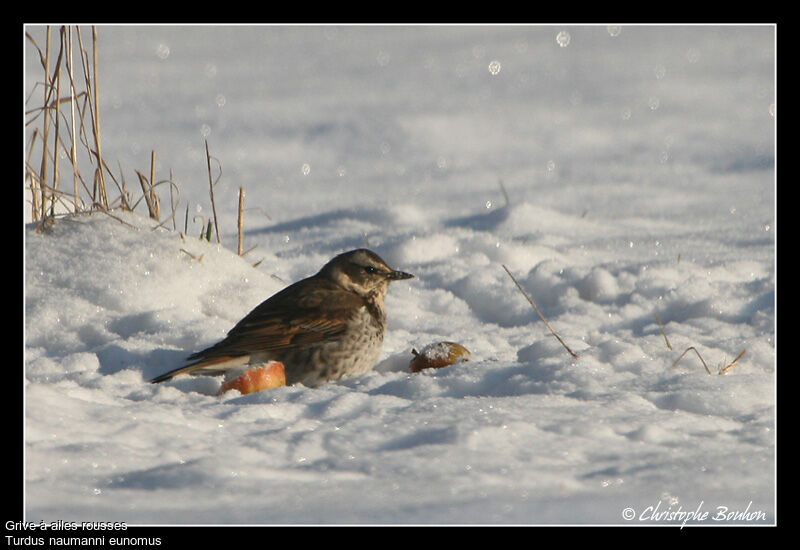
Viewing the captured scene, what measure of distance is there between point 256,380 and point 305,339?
1.84ft

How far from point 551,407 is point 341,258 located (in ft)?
6.23

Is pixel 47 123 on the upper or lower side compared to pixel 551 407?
upper

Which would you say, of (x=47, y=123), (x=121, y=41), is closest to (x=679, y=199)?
(x=47, y=123)

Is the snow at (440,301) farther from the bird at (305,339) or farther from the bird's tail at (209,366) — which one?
the bird at (305,339)

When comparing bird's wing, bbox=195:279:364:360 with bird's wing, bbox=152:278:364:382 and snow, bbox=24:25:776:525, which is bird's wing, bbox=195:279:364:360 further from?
snow, bbox=24:25:776:525

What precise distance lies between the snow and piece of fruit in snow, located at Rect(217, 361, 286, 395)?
0.34 ft

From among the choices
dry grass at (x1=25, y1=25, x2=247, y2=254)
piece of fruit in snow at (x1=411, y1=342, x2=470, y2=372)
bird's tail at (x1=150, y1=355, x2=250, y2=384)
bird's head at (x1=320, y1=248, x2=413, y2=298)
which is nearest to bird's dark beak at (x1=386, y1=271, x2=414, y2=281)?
bird's head at (x1=320, y1=248, x2=413, y2=298)

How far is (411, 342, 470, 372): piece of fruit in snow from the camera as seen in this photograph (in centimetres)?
438

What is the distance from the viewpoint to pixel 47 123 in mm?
5676

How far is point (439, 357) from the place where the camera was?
438 cm

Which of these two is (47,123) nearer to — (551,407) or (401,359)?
(401,359)

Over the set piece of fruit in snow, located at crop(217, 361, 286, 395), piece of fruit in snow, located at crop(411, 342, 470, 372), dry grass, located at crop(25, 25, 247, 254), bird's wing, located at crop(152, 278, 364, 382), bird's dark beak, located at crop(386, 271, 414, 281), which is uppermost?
dry grass, located at crop(25, 25, 247, 254)

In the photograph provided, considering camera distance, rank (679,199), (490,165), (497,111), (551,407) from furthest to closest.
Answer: (497,111), (490,165), (679,199), (551,407)
